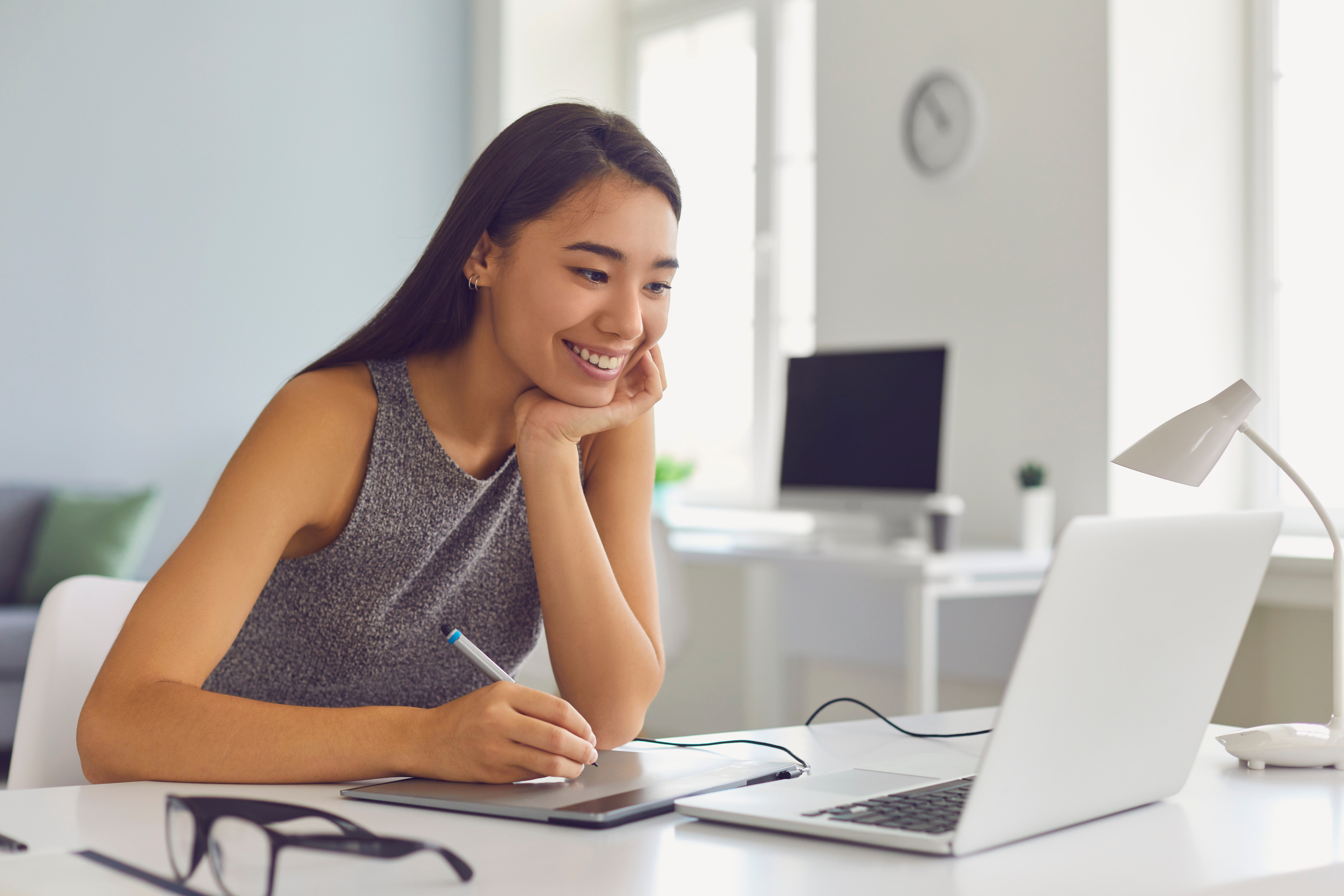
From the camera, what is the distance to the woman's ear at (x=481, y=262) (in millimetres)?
1266

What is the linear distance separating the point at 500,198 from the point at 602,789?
631 mm

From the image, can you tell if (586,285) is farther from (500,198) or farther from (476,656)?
(476,656)

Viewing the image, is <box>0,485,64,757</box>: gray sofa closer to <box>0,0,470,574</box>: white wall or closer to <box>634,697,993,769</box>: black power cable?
<box>0,0,470,574</box>: white wall

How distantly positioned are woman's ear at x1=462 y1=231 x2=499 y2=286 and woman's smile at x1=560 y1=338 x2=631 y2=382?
0.12 m

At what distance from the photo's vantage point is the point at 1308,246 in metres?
3.10

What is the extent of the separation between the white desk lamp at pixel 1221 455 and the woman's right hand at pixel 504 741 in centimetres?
48

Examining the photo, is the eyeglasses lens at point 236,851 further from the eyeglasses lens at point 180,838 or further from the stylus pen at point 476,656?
the stylus pen at point 476,656

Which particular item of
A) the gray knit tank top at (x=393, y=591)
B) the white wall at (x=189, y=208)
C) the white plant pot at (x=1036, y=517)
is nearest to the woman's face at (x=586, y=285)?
the gray knit tank top at (x=393, y=591)

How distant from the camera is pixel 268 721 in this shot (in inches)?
36.0

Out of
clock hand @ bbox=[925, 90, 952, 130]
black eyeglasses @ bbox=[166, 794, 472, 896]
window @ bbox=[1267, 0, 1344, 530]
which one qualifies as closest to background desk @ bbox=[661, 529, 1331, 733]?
window @ bbox=[1267, 0, 1344, 530]

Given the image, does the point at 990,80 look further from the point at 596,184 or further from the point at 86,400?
the point at 86,400

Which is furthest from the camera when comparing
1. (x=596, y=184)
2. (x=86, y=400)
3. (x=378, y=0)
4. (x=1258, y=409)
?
(x=378, y=0)

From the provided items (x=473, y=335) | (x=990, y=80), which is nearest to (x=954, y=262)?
(x=990, y=80)

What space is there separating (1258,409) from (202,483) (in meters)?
3.45
